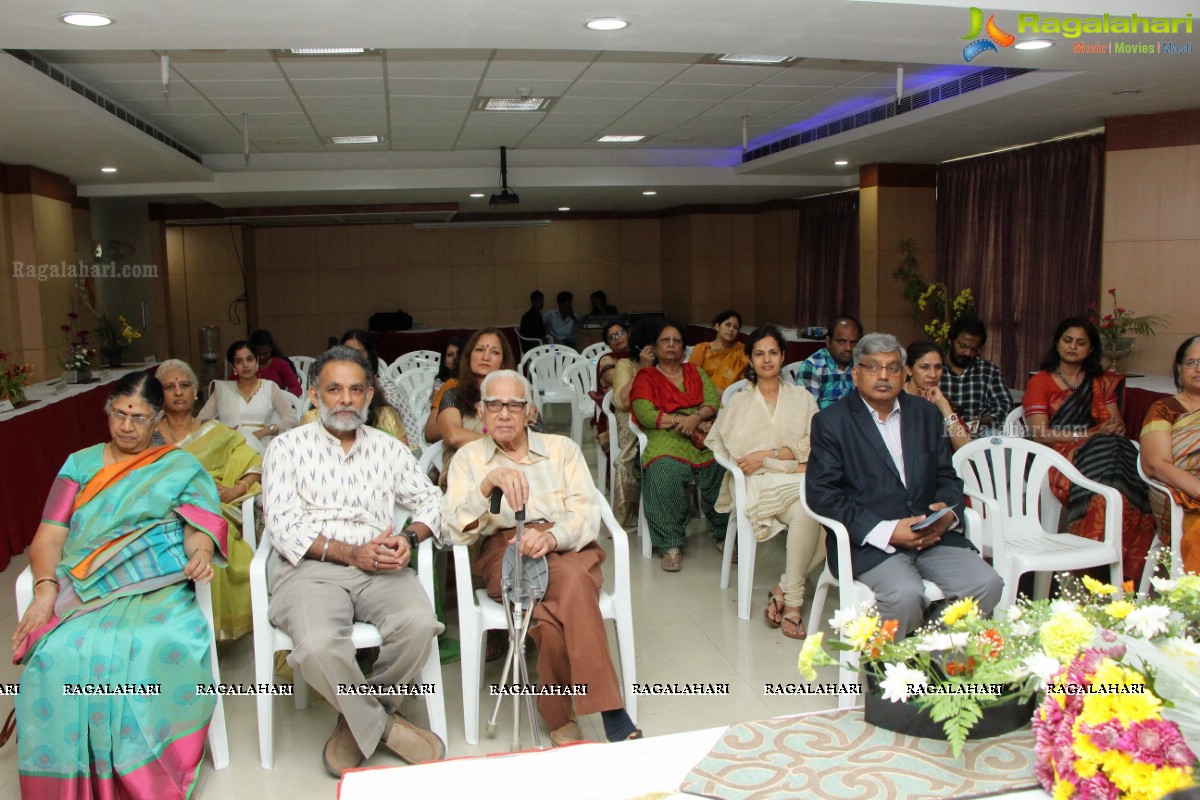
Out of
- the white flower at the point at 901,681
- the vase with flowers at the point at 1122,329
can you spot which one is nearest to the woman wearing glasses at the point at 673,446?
the vase with flowers at the point at 1122,329

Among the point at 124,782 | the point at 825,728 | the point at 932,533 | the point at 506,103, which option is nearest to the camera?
the point at 825,728

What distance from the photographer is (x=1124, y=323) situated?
5.98 meters

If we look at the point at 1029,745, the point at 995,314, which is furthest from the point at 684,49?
the point at 995,314

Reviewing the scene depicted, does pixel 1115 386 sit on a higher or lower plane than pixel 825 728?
higher

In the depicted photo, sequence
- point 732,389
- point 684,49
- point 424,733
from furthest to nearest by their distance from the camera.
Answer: point 732,389, point 684,49, point 424,733

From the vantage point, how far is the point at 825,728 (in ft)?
5.90

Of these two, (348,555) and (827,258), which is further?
(827,258)

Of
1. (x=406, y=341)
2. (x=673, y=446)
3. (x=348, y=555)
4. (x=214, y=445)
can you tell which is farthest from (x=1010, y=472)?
(x=406, y=341)

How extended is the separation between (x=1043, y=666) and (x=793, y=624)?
2301mm

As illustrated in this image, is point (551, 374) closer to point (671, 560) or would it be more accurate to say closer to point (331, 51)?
point (331, 51)

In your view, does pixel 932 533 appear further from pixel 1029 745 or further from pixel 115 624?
pixel 115 624

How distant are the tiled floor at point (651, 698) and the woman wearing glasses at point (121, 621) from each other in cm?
27

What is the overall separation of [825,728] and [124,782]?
1.94 m

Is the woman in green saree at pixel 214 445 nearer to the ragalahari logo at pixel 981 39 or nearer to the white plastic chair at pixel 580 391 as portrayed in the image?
the white plastic chair at pixel 580 391
